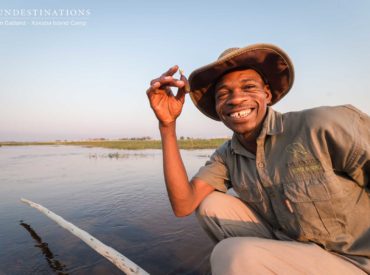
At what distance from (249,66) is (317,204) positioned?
49.4 inches

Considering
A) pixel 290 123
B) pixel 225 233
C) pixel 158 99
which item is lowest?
pixel 225 233

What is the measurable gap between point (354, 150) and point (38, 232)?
13.5ft

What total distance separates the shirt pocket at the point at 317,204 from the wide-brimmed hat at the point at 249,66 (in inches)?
41.5

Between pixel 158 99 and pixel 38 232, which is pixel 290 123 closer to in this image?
pixel 158 99

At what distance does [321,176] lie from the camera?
162cm

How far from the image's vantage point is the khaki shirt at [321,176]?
1507mm

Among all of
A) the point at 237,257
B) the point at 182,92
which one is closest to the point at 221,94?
the point at 182,92

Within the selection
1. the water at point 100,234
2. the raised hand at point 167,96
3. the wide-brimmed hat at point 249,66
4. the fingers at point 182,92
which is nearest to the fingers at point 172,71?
the raised hand at point 167,96

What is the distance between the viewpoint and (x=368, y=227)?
160 centimetres

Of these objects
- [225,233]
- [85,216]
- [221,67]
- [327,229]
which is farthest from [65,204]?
[327,229]

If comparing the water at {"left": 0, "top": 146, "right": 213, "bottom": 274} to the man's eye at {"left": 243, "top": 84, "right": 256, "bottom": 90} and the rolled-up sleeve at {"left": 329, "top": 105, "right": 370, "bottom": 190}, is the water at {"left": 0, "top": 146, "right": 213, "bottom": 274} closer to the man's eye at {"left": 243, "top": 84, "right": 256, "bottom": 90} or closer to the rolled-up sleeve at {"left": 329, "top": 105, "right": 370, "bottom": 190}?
the rolled-up sleeve at {"left": 329, "top": 105, "right": 370, "bottom": 190}

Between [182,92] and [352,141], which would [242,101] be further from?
[352,141]

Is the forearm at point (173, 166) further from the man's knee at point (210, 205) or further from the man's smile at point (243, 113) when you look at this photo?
the man's smile at point (243, 113)

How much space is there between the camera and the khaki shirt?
1507 millimetres
